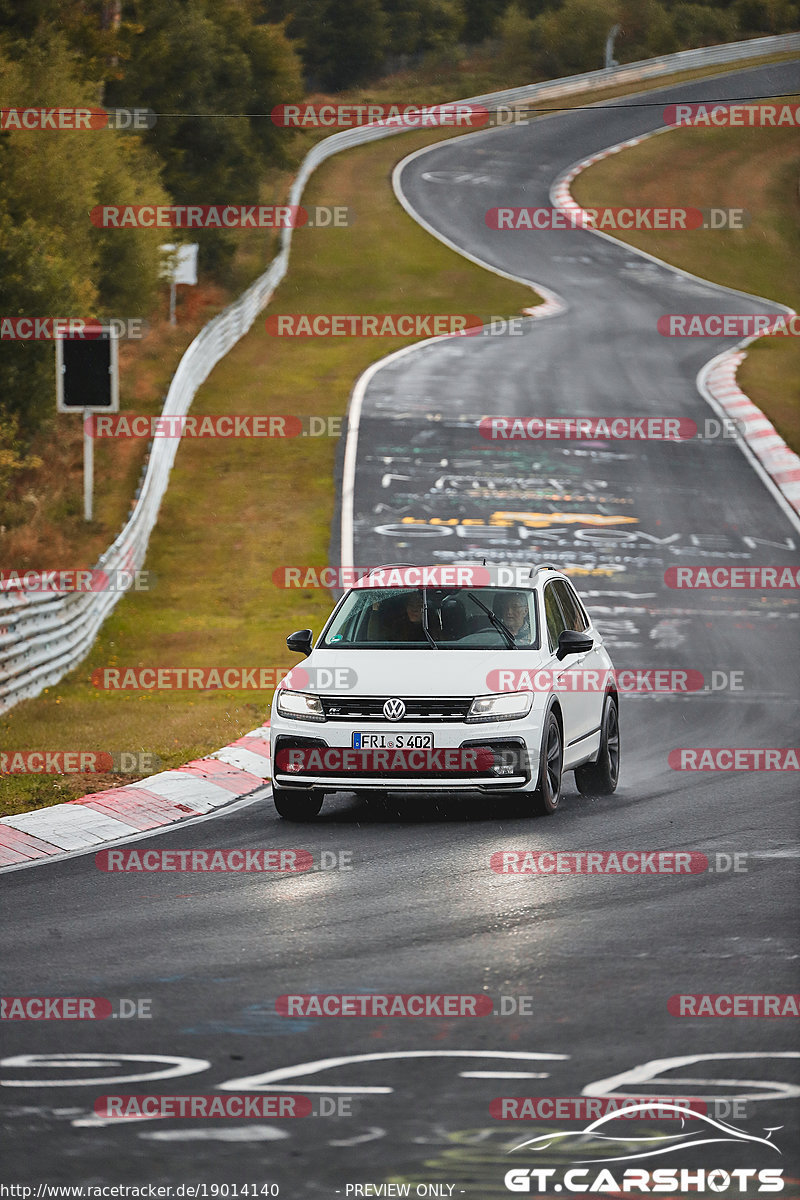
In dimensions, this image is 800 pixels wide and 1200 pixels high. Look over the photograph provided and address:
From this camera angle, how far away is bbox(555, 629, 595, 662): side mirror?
1200 cm

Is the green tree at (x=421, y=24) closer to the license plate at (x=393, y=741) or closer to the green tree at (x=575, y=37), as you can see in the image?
the green tree at (x=575, y=37)

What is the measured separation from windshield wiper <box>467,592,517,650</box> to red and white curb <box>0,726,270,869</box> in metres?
2.29

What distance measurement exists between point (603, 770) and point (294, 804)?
9.00 ft

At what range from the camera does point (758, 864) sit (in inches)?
376


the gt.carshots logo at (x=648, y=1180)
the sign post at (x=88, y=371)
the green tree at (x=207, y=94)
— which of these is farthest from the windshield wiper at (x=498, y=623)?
the green tree at (x=207, y=94)

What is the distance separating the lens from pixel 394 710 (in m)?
11.1

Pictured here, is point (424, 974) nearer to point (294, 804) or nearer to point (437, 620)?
point (294, 804)

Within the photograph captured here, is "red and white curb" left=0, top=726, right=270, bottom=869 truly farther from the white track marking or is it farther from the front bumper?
the white track marking

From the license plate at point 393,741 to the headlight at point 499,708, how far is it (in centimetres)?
34

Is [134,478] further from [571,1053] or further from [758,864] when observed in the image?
[571,1053]

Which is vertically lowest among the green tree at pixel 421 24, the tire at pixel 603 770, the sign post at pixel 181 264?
the tire at pixel 603 770

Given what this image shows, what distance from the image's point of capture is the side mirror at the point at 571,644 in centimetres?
1200

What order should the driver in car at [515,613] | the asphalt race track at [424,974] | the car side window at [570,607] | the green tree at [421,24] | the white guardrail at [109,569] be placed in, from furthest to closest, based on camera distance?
the green tree at [421,24], the white guardrail at [109,569], the car side window at [570,607], the driver in car at [515,613], the asphalt race track at [424,974]

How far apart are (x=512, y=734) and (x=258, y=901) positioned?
116 inches
